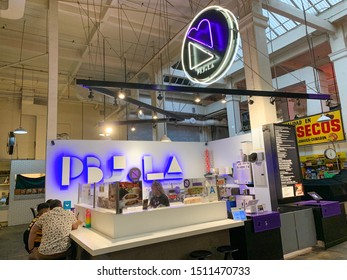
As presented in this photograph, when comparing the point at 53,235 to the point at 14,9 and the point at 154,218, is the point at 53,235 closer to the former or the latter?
the point at 154,218

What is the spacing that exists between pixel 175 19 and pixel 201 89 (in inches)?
157

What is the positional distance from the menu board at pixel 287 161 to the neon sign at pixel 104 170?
314 centimetres

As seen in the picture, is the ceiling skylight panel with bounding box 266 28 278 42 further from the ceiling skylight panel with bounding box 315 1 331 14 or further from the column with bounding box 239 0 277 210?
the column with bounding box 239 0 277 210

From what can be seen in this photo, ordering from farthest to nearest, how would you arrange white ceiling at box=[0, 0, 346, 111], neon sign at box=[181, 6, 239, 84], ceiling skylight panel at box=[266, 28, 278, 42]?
ceiling skylight panel at box=[266, 28, 278, 42] → white ceiling at box=[0, 0, 346, 111] → neon sign at box=[181, 6, 239, 84]

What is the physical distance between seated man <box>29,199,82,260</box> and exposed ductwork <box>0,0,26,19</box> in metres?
4.33

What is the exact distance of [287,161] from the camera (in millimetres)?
6320

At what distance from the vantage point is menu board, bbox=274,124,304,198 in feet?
20.2

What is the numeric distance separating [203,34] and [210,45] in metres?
0.30

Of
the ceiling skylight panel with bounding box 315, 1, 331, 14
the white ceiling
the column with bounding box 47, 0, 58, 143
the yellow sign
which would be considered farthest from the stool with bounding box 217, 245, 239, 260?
the ceiling skylight panel with bounding box 315, 1, 331, 14

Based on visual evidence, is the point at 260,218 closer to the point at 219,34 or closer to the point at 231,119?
the point at 219,34

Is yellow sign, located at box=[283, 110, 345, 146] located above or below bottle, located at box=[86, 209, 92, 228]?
above

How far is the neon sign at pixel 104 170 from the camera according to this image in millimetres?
6331

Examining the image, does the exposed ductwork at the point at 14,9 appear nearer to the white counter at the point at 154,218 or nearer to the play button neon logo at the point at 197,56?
the play button neon logo at the point at 197,56

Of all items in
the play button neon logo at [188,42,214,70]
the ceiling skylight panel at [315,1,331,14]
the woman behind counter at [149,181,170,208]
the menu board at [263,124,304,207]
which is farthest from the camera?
the ceiling skylight panel at [315,1,331,14]
